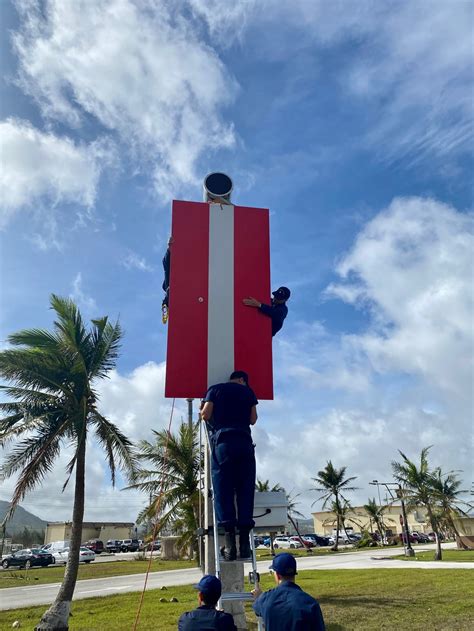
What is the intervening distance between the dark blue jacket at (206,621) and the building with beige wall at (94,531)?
60.2m

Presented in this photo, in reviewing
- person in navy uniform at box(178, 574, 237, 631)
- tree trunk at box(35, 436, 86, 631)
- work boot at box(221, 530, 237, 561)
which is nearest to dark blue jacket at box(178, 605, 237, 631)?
person in navy uniform at box(178, 574, 237, 631)

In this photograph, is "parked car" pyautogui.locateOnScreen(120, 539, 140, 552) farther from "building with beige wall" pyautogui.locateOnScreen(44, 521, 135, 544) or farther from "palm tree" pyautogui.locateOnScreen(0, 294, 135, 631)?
"palm tree" pyautogui.locateOnScreen(0, 294, 135, 631)

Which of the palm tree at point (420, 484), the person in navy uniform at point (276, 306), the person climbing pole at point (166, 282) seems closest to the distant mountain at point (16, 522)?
the person climbing pole at point (166, 282)

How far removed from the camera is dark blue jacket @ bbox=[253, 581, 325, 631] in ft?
11.8

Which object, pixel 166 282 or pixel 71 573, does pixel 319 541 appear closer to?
pixel 71 573

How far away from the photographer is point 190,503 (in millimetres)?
17047

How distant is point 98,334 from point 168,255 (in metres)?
7.95

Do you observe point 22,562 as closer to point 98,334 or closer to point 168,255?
point 98,334

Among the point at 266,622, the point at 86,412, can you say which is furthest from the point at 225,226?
the point at 86,412

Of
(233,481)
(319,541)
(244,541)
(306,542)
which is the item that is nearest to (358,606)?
(244,541)

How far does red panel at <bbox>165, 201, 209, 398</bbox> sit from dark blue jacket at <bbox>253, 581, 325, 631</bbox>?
8.08ft

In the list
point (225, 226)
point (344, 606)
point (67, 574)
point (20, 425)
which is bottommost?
point (344, 606)

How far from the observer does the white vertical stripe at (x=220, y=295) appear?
A: 6023 millimetres

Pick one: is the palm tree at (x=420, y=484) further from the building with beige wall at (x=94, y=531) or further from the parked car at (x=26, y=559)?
the building with beige wall at (x=94, y=531)
